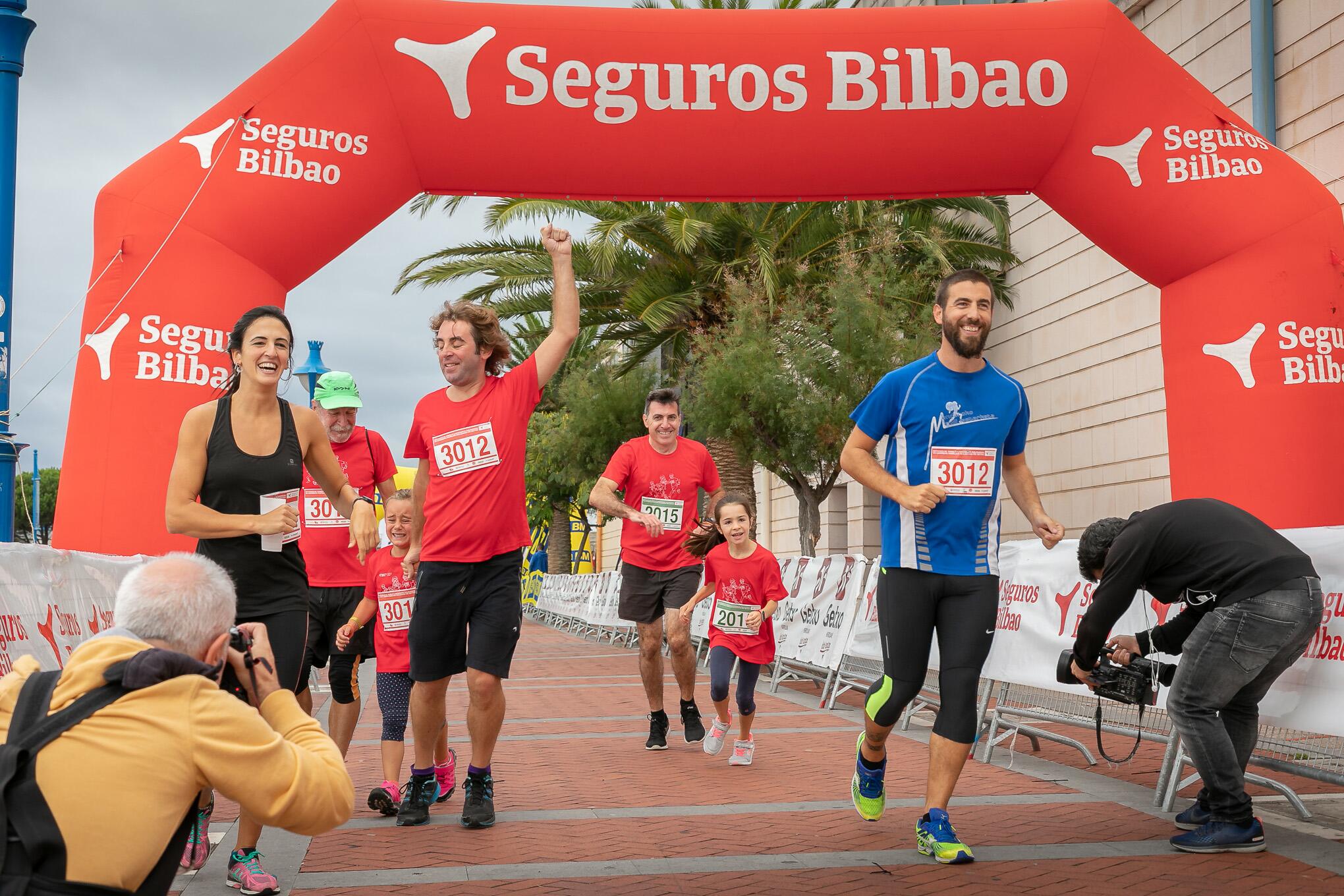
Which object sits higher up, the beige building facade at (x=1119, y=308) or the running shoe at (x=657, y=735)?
the beige building facade at (x=1119, y=308)

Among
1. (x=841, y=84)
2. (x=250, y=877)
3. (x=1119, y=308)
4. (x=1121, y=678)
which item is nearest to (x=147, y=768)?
(x=250, y=877)

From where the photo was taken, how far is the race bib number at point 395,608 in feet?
21.3

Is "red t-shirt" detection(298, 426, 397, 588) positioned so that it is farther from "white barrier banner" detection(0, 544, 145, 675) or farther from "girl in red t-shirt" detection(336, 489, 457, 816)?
"white barrier banner" detection(0, 544, 145, 675)

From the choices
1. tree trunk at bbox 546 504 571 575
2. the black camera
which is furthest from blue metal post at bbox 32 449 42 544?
tree trunk at bbox 546 504 571 575

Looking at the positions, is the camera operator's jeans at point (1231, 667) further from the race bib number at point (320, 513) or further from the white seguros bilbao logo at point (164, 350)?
the white seguros bilbao logo at point (164, 350)

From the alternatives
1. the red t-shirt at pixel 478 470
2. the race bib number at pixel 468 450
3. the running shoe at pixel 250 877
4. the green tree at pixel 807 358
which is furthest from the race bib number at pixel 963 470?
the green tree at pixel 807 358

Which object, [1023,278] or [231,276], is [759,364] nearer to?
[1023,278]

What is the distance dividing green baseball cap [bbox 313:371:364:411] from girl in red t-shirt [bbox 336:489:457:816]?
1.90 ft

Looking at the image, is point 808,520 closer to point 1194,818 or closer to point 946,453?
point 1194,818

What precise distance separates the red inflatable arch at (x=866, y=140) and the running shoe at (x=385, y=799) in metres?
3.06

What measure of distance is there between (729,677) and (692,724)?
0.92 m

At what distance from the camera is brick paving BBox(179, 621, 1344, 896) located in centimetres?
457

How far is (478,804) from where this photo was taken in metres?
5.69

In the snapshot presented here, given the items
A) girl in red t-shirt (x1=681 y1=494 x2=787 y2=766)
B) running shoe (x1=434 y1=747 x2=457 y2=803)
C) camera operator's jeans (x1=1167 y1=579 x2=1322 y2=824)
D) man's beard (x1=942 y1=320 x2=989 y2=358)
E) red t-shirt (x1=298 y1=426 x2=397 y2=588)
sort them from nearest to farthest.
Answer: camera operator's jeans (x1=1167 y1=579 x2=1322 y2=824), man's beard (x1=942 y1=320 x2=989 y2=358), running shoe (x1=434 y1=747 x2=457 y2=803), red t-shirt (x1=298 y1=426 x2=397 y2=588), girl in red t-shirt (x1=681 y1=494 x2=787 y2=766)
